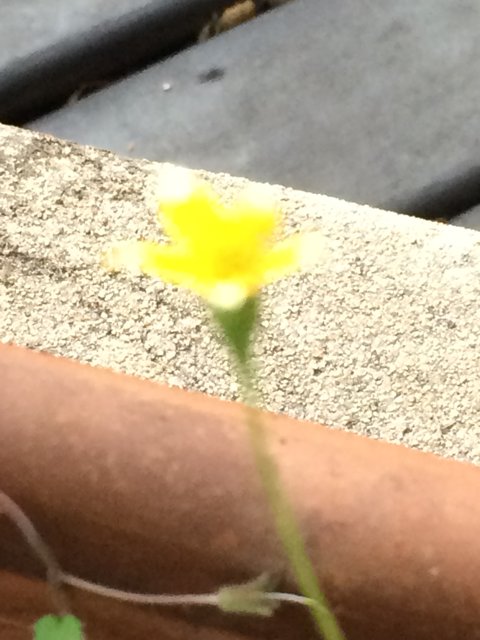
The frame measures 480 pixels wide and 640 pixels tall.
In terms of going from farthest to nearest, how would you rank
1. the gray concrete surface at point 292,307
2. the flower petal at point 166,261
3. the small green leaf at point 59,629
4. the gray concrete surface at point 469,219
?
the gray concrete surface at point 469,219 < the gray concrete surface at point 292,307 < the small green leaf at point 59,629 < the flower petal at point 166,261

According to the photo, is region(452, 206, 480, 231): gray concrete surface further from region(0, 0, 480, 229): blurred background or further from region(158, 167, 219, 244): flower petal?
region(158, 167, 219, 244): flower petal

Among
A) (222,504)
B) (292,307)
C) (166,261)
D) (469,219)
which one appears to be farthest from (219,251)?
(469,219)

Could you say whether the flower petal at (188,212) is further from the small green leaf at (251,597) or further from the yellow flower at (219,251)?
the small green leaf at (251,597)

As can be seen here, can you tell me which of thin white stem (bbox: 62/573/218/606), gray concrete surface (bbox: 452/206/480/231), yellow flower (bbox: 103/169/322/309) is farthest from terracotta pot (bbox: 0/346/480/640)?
gray concrete surface (bbox: 452/206/480/231)

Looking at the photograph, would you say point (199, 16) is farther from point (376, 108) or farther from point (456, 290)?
point (456, 290)

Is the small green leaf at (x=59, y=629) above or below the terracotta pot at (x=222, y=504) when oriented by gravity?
below

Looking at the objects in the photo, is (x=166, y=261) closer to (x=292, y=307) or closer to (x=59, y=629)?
(x=59, y=629)

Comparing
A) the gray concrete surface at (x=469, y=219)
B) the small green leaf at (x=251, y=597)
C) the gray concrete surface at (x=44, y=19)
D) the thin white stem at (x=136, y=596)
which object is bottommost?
the thin white stem at (x=136, y=596)

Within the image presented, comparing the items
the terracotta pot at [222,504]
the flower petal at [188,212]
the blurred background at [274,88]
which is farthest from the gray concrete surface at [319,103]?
the flower petal at [188,212]

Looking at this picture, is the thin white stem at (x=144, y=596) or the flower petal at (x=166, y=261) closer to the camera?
the flower petal at (x=166, y=261)
